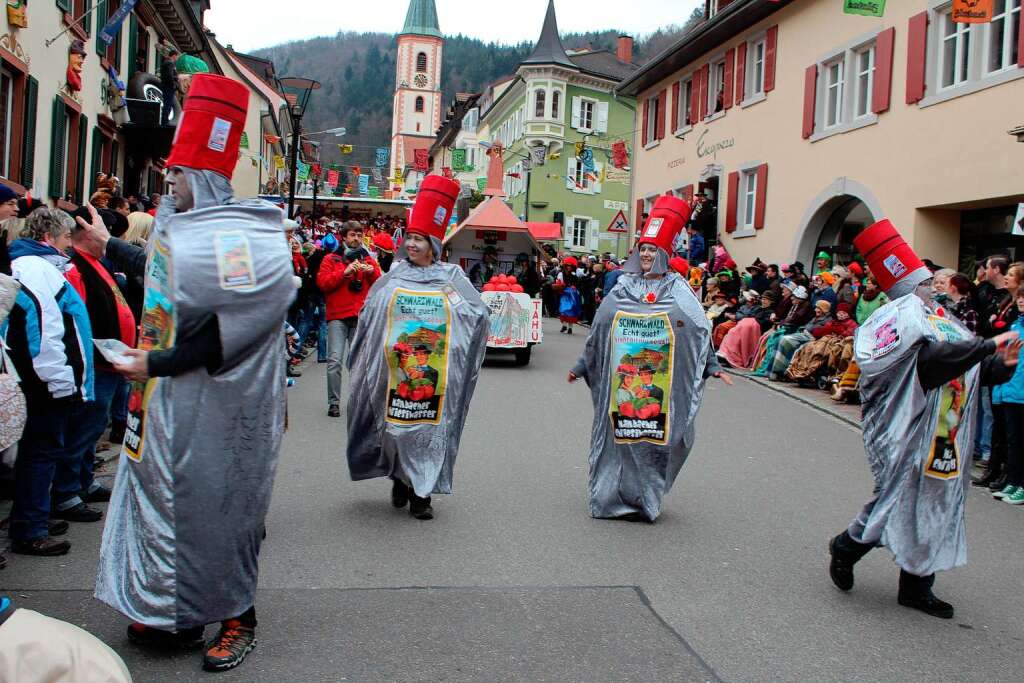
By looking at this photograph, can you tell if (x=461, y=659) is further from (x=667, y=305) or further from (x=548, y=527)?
(x=667, y=305)

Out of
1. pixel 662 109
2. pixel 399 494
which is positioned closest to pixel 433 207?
pixel 399 494

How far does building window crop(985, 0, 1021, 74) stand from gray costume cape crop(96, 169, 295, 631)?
14.0m

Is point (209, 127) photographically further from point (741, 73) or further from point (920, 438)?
point (741, 73)

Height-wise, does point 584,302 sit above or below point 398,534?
above

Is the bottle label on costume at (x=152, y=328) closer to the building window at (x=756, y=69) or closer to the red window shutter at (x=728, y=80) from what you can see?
the building window at (x=756, y=69)

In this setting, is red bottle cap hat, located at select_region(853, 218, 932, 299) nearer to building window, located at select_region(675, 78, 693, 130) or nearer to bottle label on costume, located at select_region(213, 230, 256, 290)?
bottle label on costume, located at select_region(213, 230, 256, 290)

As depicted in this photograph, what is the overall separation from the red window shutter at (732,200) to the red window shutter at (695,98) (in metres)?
3.08

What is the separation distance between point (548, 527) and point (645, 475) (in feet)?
2.50

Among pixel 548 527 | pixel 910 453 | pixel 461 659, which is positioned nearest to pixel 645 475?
pixel 548 527

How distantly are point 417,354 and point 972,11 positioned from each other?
926 cm

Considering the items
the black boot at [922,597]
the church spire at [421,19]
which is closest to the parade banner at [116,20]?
the black boot at [922,597]

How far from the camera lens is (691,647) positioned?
436cm

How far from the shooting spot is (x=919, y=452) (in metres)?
4.98

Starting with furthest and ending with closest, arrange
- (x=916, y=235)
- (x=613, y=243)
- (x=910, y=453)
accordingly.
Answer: (x=613, y=243)
(x=916, y=235)
(x=910, y=453)
